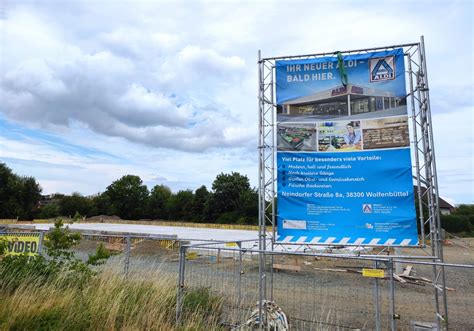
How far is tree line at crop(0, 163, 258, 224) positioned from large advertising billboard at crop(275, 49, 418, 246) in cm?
6155

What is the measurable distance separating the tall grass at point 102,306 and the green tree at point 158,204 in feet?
271

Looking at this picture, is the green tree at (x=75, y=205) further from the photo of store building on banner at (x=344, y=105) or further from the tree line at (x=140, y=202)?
the photo of store building on banner at (x=344, y=105)

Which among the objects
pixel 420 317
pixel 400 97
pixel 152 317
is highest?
pixel 400 97

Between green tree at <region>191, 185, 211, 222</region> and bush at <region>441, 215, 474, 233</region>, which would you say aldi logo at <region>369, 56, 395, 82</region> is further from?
green tree at <region>191, 185, 211, 222</region>

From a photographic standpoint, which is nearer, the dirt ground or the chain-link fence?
the chain-link fence

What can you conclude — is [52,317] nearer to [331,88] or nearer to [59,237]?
[59,237]

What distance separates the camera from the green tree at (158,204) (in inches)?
3506

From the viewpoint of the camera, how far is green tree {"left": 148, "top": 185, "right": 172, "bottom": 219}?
89.1m

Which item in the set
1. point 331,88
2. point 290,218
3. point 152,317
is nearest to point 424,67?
point 331,88

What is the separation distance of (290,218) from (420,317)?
3825mm

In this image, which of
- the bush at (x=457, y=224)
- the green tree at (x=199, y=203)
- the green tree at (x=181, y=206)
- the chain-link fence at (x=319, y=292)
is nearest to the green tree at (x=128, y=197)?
the green tree at (x=181, y=206)

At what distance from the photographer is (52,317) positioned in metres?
4.92

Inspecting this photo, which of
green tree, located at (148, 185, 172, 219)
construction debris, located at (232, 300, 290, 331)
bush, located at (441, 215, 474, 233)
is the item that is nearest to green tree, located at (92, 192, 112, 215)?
green tree, located at (148, 185, 172, 219)

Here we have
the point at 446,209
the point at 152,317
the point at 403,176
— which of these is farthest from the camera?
the point at 446,209
